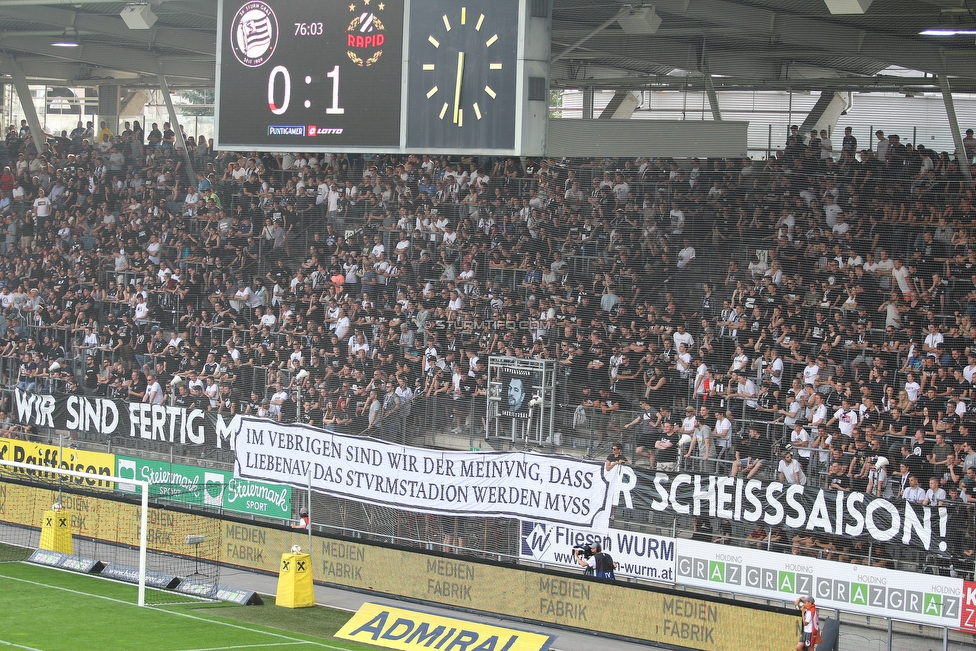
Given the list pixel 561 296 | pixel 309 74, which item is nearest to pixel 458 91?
pixel 309 74

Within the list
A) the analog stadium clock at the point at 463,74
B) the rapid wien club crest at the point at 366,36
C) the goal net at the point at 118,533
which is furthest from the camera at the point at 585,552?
the rapid wien club crest at the point at 366,36

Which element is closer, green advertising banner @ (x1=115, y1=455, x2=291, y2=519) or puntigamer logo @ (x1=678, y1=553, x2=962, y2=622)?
puntigamer logo @ (x1=678, y1=553, x2=962, y2=622)

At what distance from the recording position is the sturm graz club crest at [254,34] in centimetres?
1712

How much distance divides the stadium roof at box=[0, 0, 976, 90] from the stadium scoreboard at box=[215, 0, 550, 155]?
261 centimetres

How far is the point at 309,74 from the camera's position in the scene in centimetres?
1689

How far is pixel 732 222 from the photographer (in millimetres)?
20141

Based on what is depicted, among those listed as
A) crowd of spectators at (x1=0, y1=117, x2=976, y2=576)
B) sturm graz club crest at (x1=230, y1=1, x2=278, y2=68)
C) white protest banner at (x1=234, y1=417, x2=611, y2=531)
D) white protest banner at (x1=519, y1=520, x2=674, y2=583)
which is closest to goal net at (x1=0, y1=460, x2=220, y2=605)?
white protest banner at (x1=234, y1=417, x2=611, y2=531)

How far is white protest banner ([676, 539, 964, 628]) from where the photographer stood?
581 inches

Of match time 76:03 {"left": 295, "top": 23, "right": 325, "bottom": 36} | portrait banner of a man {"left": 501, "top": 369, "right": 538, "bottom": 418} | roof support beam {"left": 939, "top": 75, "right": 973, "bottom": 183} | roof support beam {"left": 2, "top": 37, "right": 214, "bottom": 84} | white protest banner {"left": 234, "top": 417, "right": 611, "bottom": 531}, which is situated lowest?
white protest banner {"left": 234, "top": 417, "right": 611, "bottom": 531}

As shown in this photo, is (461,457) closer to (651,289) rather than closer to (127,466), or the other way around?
(651,289)

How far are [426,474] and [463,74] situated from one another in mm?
6323

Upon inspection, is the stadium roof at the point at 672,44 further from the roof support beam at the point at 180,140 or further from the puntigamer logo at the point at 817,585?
the puntigamer logo at the point at 817,585

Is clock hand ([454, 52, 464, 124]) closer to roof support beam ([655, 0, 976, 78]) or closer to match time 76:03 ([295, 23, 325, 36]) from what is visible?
match time 76:03 ([295, 23, 325, 36])

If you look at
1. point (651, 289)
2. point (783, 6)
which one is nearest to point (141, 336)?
point (651, 289)
